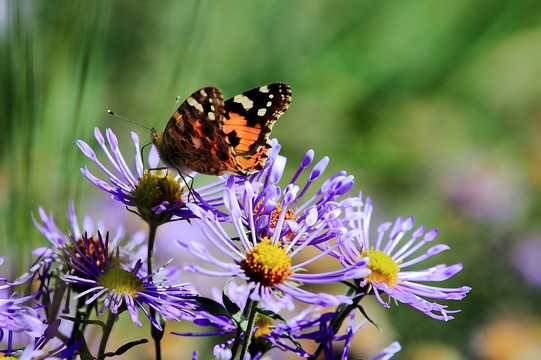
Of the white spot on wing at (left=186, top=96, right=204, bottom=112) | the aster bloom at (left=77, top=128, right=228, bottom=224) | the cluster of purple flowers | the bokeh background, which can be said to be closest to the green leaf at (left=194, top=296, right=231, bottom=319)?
the cluster of purple flowers

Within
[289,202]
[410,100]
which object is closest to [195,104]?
[289,202]

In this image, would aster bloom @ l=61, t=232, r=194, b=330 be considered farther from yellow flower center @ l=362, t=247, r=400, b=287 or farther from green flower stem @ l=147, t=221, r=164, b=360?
yellow flower center @ l=362, t=247, r=400, b=287

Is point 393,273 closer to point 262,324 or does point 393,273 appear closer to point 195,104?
point 262,324

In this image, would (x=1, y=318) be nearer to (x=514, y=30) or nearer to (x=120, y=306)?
(x=120, y=306)

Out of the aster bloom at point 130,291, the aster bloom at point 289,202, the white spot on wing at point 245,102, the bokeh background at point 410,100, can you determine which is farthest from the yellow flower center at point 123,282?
the bokeh background at point 410,100

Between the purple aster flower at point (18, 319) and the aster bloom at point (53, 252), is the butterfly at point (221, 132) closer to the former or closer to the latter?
the aster bloom at point (53, 252)

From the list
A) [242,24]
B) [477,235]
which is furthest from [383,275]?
[242,24]
